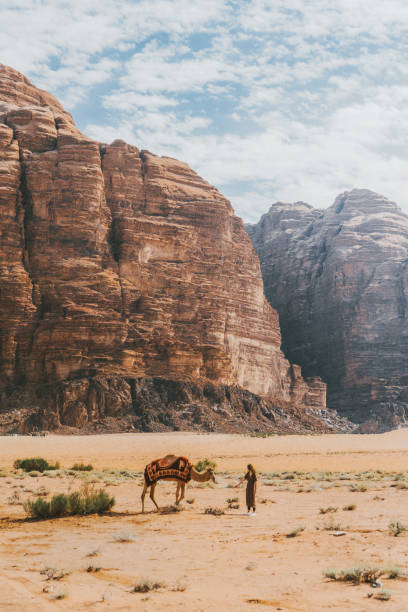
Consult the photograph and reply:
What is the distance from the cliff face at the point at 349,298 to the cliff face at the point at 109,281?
32477 mm

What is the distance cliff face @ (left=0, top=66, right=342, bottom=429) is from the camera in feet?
251

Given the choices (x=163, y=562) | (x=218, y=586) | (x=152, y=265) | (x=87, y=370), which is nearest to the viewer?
(x=218, y=586)

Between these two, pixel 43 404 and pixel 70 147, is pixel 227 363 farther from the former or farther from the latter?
pixel 70 147

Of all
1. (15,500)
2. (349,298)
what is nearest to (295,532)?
(15,500)

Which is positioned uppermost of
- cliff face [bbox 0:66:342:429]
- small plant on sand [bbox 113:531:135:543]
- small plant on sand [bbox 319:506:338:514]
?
cliff face [bbox 0:66:342:429]

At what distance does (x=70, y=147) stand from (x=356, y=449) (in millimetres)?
59011

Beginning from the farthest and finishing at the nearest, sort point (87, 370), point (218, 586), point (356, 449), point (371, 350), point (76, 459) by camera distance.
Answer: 1. point (371, 350)
2. point (87, 370)
3. point (356, 449)
4. point (76, 459)
5. point (218, 586)

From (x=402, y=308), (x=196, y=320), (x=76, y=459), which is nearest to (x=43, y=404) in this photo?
(x=196, y=320)

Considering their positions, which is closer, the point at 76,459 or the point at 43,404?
the point at 76,459

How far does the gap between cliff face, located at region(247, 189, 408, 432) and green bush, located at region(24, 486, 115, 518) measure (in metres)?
101

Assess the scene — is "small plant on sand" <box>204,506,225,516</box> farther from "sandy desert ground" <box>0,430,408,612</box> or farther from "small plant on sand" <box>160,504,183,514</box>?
"small plant on sand" <box>160,504,183,514</box>

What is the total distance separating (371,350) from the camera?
436 ft

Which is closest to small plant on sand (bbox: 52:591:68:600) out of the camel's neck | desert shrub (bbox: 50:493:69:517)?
desert shrub (bbox: 50:493:69:517)

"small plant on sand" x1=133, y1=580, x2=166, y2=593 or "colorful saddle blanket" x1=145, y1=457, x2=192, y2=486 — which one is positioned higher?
"colorful saddle blanket" x1=145, y1=457, x2=192, y2=486
